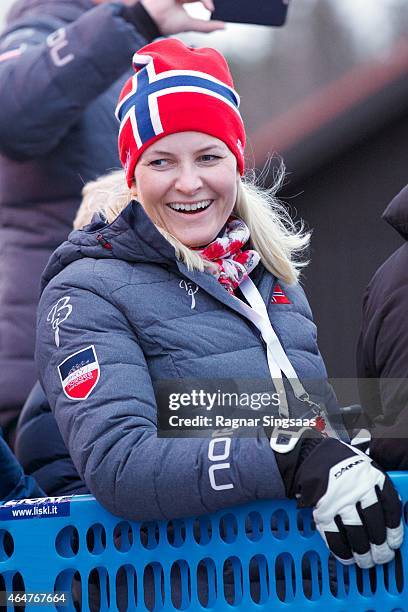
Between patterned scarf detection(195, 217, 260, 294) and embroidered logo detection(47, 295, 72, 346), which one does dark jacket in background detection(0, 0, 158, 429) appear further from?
embroidered logo detection(47, 295, 72, 346)

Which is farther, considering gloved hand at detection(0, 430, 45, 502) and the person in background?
the person in background

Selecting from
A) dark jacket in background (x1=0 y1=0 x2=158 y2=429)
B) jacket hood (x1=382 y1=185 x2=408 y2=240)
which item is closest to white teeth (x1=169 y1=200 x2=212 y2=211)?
jacket hood (x1=382 y1=185 x2=408 y2=240)

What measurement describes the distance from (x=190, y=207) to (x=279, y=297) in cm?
27

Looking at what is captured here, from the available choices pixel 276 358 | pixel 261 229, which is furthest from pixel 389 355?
pixel 261 229

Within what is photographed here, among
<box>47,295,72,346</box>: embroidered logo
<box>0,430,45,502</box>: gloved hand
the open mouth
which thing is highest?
the open mouth

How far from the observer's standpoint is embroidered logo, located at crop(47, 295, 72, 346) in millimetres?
2012

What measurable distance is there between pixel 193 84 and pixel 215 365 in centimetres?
58

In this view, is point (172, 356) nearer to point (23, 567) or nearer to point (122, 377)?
point (122, 377)

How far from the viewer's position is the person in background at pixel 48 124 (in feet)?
10.9

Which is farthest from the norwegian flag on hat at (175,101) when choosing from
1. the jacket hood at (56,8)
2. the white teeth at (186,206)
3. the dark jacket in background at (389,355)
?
the jacket hood at (56,8)

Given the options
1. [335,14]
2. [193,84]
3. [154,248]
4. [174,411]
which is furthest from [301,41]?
[174,411]

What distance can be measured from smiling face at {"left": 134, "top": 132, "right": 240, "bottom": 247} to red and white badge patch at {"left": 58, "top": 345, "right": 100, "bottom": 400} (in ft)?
1.24

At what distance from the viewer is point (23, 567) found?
1887 mm

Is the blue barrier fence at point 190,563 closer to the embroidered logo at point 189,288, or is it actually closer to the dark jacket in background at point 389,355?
the dark jacket in background at point 389,355
